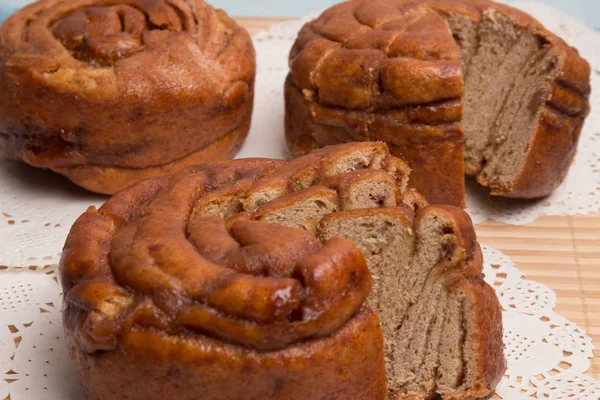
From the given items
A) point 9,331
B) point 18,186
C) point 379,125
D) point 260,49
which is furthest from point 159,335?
point 260,49

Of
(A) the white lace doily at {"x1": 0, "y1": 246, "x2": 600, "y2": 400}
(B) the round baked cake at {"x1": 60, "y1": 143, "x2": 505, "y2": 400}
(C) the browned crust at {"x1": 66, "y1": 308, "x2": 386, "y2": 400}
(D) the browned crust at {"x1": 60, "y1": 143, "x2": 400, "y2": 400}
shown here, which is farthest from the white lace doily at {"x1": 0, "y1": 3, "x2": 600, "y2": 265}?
(C) the browned crust at {"x1": 66, "y1": 308, "x2": 386, "y2": 400}

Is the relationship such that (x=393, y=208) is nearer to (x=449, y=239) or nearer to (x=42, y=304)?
(x=449, y=239)

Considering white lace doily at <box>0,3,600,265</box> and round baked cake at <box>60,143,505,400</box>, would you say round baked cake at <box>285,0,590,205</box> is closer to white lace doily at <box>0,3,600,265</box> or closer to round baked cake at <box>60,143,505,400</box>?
white lace doily at <box>0,3,600,265</box>

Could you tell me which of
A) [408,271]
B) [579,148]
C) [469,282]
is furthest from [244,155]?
[469,282]

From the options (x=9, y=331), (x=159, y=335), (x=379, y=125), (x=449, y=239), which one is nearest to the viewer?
(x=159, y=335)

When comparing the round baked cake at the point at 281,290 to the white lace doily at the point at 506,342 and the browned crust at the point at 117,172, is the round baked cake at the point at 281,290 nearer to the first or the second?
the white lace doily at the point at 506,342

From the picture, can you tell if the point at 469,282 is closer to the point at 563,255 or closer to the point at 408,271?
the point at 408,271
